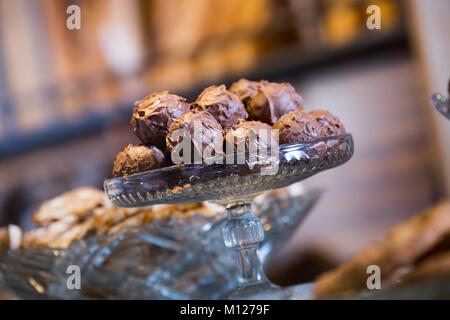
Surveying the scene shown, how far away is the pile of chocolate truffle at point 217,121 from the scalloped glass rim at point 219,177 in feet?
0.06

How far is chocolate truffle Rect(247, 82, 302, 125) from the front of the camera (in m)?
0.50

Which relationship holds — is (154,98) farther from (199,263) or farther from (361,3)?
(361,3)

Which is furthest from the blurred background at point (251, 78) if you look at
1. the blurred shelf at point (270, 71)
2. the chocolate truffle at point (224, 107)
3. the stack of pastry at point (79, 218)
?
the chocolate truffle at point (224, 107)

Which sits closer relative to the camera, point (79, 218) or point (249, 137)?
point (249, 137)

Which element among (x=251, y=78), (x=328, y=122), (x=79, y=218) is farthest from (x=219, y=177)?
(x=251, y=78)

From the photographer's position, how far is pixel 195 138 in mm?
425

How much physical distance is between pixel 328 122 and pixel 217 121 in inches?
4.3

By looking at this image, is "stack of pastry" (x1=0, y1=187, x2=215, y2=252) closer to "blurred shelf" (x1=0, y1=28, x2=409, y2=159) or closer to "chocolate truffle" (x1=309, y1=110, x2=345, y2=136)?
"chocolate truffle" (x1=309, y1=110, x2=345, y2=136)

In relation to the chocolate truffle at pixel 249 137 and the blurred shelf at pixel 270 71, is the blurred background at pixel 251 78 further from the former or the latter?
the chocolate truffle at pixel 249 137

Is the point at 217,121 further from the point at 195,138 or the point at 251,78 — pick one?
the point at 251,78

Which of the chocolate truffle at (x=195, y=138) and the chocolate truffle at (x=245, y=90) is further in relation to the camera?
the chocolate truffle at (x=245, y=90)

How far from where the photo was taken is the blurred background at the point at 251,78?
7.88 feet
